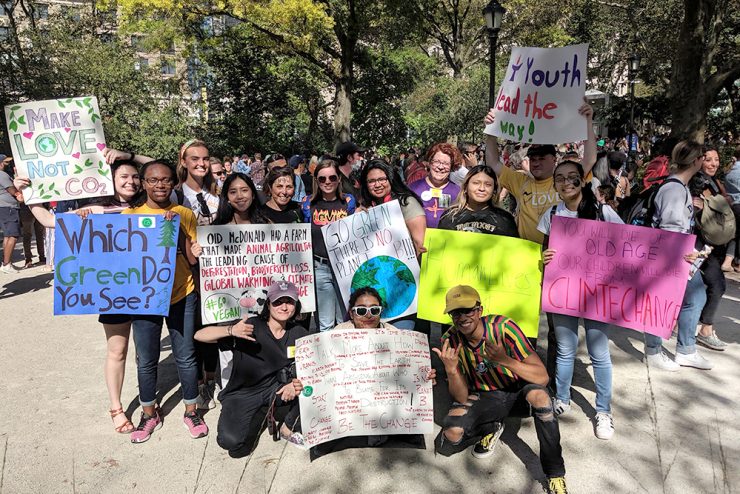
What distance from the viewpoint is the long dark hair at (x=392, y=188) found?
4180 millimetres

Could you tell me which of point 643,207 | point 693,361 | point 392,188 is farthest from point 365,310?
point 693,361

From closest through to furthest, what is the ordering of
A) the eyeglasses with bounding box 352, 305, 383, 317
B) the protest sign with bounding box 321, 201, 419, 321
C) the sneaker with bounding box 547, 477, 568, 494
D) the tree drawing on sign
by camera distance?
the sneaker with bounding box 547, 477, 568, 494 → the eyeglasses with bounding box 352, 305, 383, 317 → the tree drawing on sign → the protest sign with bounding box 321, 201, 419, 321

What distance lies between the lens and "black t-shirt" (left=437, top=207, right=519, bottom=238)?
381 centimetres

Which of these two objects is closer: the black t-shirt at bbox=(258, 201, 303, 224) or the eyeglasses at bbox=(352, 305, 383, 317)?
the eyeglasses at bbox=(352, 305, 383, 317)

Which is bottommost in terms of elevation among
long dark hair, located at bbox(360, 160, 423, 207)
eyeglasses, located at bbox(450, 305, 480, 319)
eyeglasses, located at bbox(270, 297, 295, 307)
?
eyeglasses, located at bbox(270, 297, 295, 307)

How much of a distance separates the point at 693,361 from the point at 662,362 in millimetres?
252

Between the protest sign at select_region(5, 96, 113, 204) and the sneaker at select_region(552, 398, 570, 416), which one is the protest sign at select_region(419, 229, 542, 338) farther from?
the protest sign at select_region(5, 96, 113, 204)

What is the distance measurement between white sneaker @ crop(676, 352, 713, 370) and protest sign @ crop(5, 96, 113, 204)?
503cm

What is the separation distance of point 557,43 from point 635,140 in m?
7.49

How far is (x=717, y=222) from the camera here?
448cm

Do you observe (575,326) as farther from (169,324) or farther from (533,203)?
(169,324)

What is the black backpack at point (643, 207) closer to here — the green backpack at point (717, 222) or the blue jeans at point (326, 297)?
the green backpack at point (717, 222)

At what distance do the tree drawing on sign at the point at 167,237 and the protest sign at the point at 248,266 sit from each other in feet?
0.87

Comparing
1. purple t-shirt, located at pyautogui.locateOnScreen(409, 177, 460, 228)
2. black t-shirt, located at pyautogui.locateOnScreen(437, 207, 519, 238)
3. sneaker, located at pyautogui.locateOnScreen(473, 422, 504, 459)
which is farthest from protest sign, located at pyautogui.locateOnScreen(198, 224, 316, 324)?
sneaker, located at pyautogui.locateOnScreen(473, 422, 504, 459)
